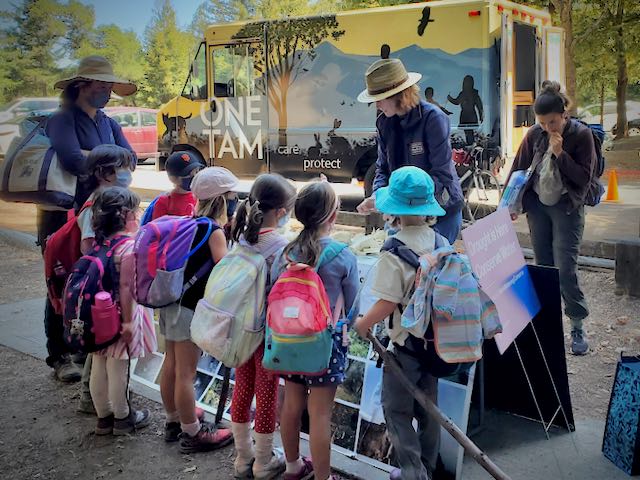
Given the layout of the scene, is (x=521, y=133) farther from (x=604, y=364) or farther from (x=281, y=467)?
(x=281, y=467)

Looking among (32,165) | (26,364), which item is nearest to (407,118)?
(32,165)

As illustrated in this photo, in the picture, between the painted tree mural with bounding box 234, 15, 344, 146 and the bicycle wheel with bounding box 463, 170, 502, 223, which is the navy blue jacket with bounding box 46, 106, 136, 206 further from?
the painted tree mural with bounding box 234, 15, 344, 146

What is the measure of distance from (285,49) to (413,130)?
7725 mm

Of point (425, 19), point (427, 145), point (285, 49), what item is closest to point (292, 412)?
point (427, 145)

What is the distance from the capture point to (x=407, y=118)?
3883mm

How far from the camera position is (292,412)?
2.97m

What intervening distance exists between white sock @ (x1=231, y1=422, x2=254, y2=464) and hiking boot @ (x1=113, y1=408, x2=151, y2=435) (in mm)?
793

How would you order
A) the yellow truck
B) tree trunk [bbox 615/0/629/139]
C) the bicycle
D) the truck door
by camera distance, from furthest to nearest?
1. tree trunk [bbox 615/0/629/139]
2. the truck door
3. the bicycle
4. the yellow truck

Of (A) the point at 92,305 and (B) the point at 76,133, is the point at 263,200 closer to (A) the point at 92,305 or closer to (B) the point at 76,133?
(A) the point at 92,305

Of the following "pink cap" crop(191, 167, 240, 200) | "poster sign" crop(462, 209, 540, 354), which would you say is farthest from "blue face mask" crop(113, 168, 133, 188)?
"poster sign" crop(462, 209, 540, 354)

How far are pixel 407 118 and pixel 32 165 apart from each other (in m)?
2.36

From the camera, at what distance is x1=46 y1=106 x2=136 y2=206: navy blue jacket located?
4215 mm

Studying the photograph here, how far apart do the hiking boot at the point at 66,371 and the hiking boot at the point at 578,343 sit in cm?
337

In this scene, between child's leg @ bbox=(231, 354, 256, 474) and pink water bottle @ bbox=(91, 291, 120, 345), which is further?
pink water bottle @ bbox=(91, 291, 120, 345)
